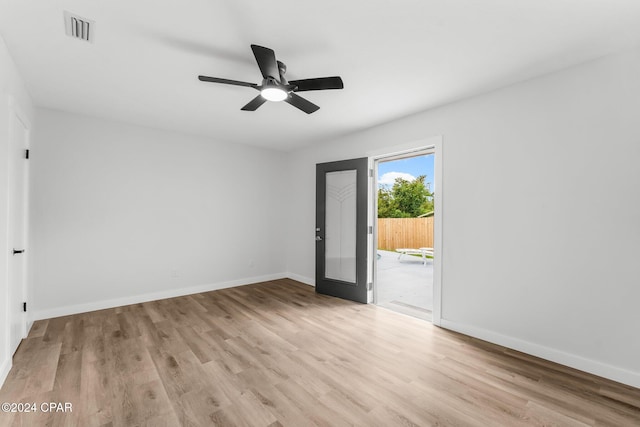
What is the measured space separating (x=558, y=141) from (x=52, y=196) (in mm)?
5510

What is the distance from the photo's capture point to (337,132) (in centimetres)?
434

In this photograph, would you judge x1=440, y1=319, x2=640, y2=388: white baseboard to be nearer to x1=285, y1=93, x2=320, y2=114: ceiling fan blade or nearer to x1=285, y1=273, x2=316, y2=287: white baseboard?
x1=285, y1=273, x2=316, y2=287: white baseboard

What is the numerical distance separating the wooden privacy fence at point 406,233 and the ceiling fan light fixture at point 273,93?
22.7ft

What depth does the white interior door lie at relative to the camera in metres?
2.38

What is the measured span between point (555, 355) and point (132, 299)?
16.3 ft

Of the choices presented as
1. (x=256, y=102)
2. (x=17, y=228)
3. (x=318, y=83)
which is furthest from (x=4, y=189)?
(x=318, y=83)

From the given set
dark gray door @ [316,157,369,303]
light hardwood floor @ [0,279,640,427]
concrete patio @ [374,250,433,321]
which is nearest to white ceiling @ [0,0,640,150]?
dark gray door @ [316,157,369,303]

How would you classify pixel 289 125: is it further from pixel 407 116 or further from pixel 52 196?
pixel 52 196

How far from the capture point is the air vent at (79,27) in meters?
1.86

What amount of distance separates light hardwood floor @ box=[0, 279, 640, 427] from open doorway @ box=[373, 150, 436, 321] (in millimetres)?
1173

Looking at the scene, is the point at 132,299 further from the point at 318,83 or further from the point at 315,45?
the point at 315,45

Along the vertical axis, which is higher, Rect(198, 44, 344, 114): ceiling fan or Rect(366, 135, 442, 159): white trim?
Rect(198, 44, 344, 114): ceiling fan

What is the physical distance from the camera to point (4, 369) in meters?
2.14

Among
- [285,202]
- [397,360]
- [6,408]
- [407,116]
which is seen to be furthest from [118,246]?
[407,116]
